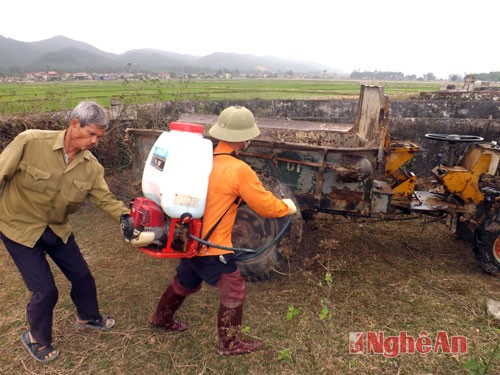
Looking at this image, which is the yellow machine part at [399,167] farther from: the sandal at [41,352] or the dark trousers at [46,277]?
the sandal at [41,352]

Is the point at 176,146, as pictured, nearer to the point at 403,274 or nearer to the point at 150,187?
the point at 150,187

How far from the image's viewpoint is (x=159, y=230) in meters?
2.41

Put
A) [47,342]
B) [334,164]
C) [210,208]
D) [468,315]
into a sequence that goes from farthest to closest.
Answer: [334,164] < [468,315] < [47,342] < [210,208]

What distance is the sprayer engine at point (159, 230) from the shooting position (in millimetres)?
2336

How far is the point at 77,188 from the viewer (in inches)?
103

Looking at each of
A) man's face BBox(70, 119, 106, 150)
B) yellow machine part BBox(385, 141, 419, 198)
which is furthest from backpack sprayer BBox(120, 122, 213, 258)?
yellow machine part BBox(385, 141, 419, 198)

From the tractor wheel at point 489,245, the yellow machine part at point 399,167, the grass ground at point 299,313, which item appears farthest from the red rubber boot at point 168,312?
the tractor wheel at point 489,245

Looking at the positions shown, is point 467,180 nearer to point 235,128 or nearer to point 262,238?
point 262,238

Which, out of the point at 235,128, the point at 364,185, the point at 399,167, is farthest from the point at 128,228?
the point at 399,167

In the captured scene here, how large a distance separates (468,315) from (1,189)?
158 inches

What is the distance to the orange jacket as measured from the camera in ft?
7.95

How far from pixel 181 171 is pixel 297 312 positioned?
1.30m

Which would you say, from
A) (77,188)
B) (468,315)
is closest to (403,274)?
(468,315)

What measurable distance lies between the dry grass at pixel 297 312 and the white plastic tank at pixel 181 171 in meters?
1.21
